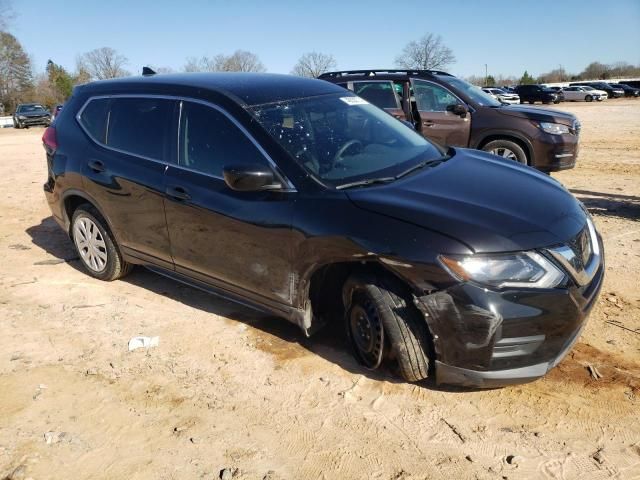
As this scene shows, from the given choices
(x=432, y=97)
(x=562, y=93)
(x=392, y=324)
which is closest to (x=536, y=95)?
(x=562, y=93)

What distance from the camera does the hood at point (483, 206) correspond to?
9.04 feet

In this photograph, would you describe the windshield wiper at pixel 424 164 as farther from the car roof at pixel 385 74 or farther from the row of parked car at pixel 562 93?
the row of parked car at pixel 562 93

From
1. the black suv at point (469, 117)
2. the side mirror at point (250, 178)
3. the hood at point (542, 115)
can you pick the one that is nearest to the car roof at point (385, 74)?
the black suv at point (469, 117)

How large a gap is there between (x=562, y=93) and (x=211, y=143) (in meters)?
51.6

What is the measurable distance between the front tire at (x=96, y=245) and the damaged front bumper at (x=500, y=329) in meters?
3.04

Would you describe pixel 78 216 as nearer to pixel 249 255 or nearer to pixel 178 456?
pixel 249 255

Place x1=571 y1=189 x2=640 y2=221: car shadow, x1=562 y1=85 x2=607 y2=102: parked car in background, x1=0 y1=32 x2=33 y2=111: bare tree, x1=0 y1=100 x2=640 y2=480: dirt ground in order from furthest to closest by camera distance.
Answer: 1. x1=0 y1=32 x2=33 y2=111: bare tree
2. x1=562 y1=85 x2=607 y2=102: parked car in background
3. x1=571 y1=189 x2=640 y2=221: car shadow
4. x1=0 y1=100 x2=640 y2=480: dirt ground

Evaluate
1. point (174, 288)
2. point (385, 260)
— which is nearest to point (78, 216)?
point (174, 288)

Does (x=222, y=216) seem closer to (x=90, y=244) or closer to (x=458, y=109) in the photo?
(x=90, y=244)

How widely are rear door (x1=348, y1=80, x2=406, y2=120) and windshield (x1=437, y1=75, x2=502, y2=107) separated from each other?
2.55ft

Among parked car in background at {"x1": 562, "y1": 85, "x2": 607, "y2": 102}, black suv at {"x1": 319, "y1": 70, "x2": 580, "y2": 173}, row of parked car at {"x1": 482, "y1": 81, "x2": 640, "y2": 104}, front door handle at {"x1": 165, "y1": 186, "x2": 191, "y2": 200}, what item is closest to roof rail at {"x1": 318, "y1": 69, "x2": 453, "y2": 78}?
black suv at {"x1": 319, "y1": 70, "x2": 580, "y2": 173}

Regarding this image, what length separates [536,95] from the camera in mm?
45500

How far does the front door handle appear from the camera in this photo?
375 cm

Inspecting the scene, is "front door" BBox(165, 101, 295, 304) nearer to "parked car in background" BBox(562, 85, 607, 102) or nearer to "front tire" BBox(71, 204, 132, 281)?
"front tire" BBox(71, 204, 132, 281)
